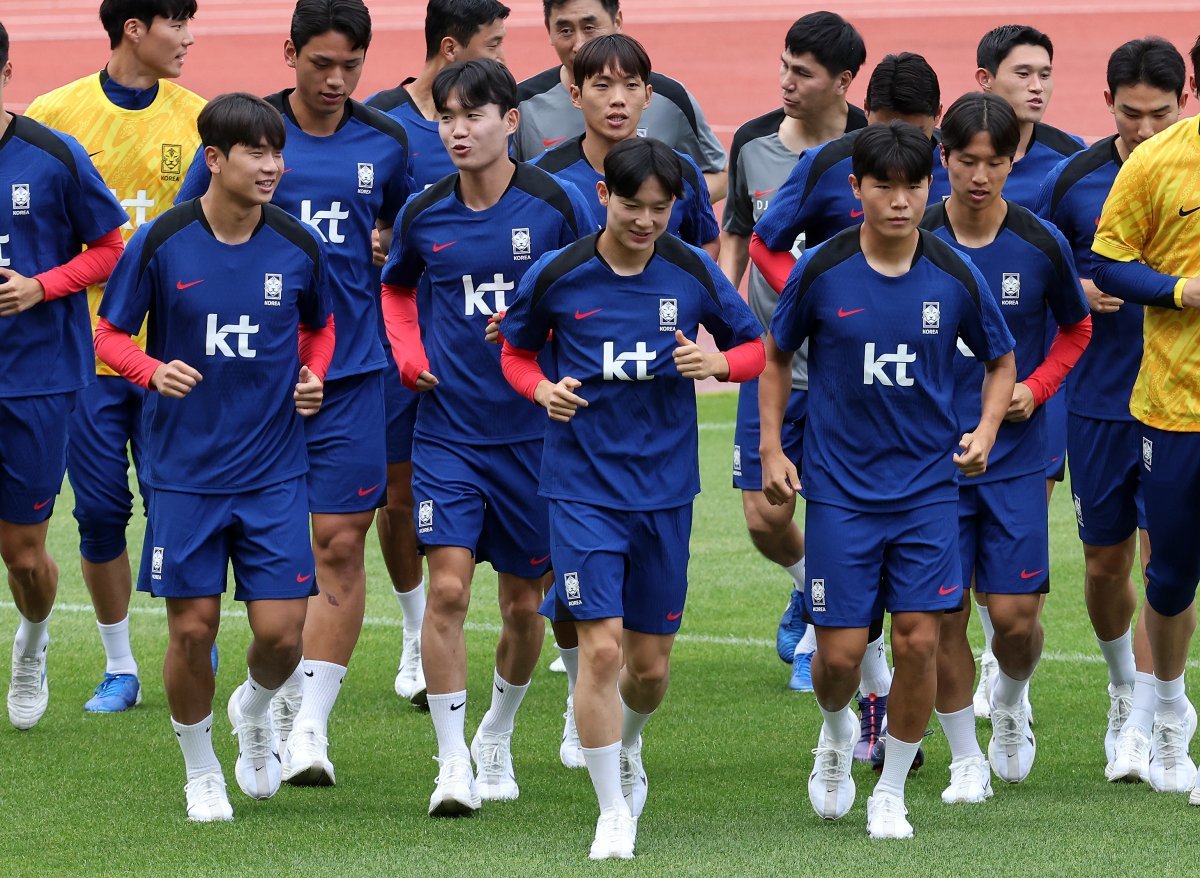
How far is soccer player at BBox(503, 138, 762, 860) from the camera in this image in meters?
5.98

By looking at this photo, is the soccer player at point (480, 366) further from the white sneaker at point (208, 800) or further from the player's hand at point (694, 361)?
the player's hand at point (694, 361)

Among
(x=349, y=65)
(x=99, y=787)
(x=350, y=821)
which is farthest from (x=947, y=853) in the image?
(x=349, y=65)

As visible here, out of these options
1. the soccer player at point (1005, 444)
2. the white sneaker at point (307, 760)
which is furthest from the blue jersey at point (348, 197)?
the soccer player at point (1005, 444)

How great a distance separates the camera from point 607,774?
591cm

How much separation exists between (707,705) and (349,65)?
296cm

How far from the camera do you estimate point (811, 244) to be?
24.9ft

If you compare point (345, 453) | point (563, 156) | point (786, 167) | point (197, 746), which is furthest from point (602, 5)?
point (197, 746)

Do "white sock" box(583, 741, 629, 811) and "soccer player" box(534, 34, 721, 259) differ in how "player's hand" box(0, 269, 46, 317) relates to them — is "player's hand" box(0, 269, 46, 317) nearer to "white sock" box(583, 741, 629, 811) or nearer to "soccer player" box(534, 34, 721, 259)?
"soccer player" box(534, 34, 721, 259)

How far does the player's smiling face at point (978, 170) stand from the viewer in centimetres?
630

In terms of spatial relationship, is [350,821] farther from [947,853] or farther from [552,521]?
[947,853]

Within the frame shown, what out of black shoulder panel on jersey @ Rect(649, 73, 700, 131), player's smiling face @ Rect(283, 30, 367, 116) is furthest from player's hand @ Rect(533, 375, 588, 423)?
black shoulder panel on jersey @ Rect(649, 73, 700, 131)

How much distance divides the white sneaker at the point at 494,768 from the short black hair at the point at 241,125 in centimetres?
212

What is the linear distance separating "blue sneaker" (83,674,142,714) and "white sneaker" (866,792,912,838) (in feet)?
11.3

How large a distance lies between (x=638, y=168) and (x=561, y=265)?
425mm
